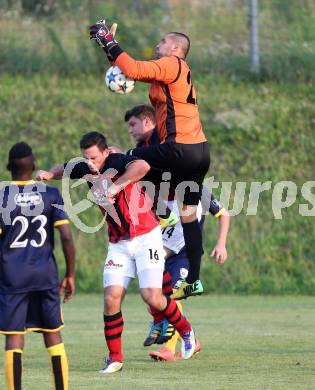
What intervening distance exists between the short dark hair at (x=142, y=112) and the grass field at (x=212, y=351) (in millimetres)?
2117

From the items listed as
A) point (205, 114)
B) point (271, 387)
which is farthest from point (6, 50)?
point (271, 387)

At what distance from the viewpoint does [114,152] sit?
905 centimetres

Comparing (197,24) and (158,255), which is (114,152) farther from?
(197,24)

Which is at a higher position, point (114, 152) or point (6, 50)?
point (6, 50)

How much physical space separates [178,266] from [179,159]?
→ 1.63 m

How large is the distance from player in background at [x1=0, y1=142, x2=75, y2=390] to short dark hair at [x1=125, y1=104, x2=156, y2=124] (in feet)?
9.51

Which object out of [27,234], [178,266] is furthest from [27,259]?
[178,266]

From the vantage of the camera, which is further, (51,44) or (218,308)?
(51,44)

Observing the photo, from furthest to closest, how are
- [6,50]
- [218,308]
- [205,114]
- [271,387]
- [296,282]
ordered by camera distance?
[6,50] < [205,114] < [296,282] < [218,308] < [271,387]

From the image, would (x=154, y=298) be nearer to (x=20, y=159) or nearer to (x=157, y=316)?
(x=157, y=316)

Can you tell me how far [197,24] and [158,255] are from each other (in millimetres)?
15390

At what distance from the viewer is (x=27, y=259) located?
7.08 m

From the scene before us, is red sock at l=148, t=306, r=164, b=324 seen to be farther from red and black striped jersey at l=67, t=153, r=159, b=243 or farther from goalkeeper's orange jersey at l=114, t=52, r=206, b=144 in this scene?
goalkeeper's orange jersey at l=114, t=52, r=206, b=144

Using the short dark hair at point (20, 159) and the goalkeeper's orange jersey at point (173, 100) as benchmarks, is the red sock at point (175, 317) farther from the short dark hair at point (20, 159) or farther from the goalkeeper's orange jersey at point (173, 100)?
the short dark hair at point (20, 159)
